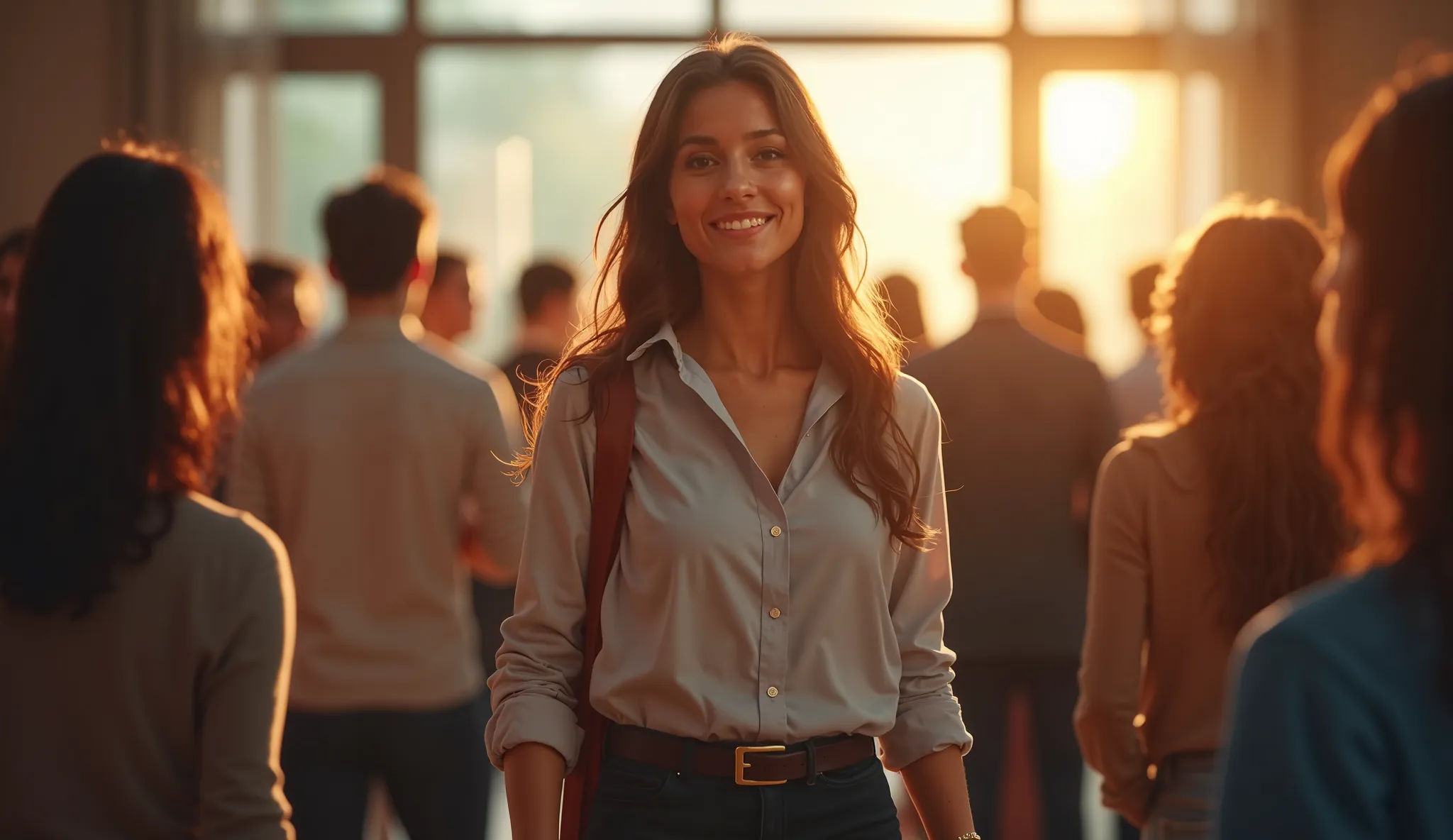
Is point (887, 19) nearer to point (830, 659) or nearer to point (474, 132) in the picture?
point (474, 132)

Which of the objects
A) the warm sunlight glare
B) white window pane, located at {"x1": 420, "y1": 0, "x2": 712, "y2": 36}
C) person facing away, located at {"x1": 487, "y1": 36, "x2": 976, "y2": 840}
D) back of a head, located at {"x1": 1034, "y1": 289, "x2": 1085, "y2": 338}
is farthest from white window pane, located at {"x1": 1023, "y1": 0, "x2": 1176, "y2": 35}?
person facing away, located at {"x1": 487, "y1": 36, "x2": 976, "y2": 840}

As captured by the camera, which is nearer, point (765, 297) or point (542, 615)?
point (542, 615)

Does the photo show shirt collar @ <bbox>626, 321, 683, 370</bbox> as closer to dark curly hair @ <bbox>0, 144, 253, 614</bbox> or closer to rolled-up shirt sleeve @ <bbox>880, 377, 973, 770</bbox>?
rolled-up shirt sleeve @ <bbox>880, 377, 973, 770</bbox>

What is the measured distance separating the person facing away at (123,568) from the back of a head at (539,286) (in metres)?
3.52

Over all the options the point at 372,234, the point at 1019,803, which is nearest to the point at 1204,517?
the point at 372,234

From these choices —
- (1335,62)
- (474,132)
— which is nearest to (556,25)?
(474,132)

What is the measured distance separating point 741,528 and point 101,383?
0.73 metres

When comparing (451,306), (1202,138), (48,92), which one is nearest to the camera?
(451,306)

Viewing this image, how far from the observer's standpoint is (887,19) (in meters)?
7.33

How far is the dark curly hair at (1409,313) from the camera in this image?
0.88 meters

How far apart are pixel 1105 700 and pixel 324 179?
5.83 meters

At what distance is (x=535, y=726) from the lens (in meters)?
1.85

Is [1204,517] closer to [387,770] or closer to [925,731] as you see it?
[925,731]

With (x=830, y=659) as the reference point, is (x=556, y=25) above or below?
above
